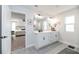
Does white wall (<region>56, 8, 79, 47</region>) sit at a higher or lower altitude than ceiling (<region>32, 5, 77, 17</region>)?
lower

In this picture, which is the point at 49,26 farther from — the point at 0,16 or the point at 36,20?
the point at 0,16

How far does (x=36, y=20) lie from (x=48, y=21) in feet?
4.33

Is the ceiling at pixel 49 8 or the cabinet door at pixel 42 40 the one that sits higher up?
the ceiling at pixel 49 8

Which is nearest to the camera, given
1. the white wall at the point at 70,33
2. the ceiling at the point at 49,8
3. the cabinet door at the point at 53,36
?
the ceiling at the point at 49,8

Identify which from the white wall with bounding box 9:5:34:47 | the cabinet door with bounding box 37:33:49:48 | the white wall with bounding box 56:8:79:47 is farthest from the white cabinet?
the white wall with bounding box 56:8:79:47

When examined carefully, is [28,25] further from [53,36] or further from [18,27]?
[53,36]

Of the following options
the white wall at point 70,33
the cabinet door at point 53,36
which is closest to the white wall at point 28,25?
the cabinet door at point 53,36

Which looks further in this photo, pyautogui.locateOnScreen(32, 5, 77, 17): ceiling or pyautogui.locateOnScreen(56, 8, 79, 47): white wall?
pyautogui.locateOnScreen(56, 8, 79, 47): white wall

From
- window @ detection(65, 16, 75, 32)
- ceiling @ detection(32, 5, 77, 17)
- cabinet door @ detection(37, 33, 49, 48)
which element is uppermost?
ceiling @ detection(32, 5, 77, 17)

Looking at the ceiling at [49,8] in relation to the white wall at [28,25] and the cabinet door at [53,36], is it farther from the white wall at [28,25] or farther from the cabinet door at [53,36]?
the cabinet door at [53,36]

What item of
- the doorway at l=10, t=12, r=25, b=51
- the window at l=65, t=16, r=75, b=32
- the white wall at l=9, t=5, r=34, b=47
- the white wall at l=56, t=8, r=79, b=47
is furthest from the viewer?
the window at l=65, t=16, r=75, b=32

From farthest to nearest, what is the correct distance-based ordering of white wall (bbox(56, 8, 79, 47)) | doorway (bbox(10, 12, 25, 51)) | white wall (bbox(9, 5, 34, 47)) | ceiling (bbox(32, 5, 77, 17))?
doorway (bbox(10, 12, 25, 51)), white wall (bbox(56, 8, 79, 47)), white wall (bbox(9, 5, 34, 47)), ceiling (bbox(32, 5, 77, 17))

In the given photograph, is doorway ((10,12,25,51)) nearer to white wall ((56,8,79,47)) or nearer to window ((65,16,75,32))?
white wall ((56,8,79,47))

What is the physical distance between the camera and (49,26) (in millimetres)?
5688
